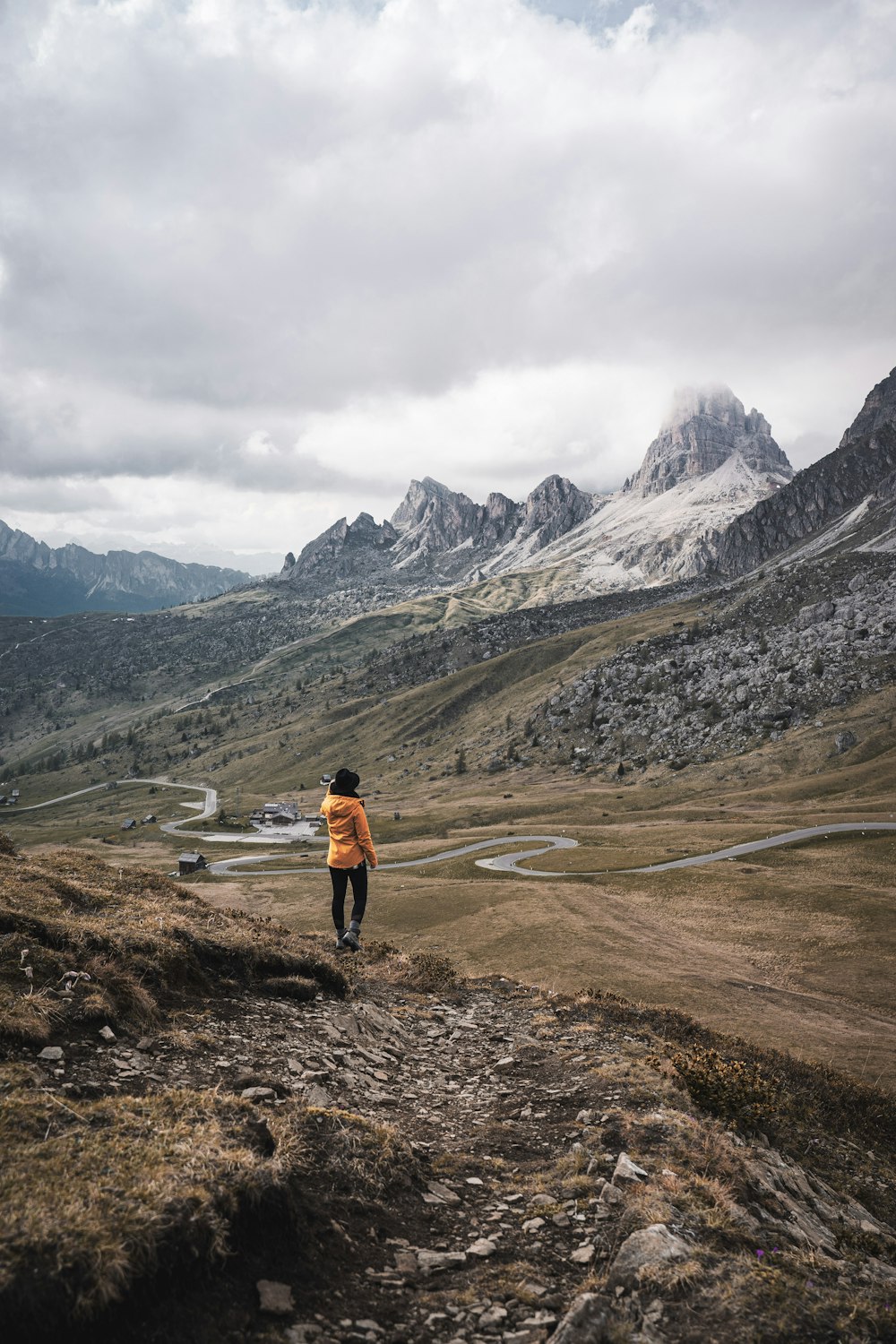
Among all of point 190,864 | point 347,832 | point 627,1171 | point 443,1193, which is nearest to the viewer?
point 443,1193

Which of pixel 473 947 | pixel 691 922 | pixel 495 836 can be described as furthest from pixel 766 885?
pixel 495 836

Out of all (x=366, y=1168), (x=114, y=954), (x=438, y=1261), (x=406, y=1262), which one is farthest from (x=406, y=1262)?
(x=114, y=954)

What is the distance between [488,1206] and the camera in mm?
10273

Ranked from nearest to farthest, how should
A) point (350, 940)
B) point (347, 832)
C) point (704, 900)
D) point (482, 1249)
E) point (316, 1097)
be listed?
point (482, 1249) → point (316, 1097) → point (347, 832) → point (350, 940) → point (704, 900)

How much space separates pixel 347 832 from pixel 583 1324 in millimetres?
15748

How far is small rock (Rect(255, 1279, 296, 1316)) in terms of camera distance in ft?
22.8

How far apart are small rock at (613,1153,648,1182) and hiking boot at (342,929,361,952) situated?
542 inches

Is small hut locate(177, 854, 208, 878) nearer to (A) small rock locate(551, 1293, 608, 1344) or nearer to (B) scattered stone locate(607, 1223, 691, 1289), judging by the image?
(B) scattered stone locate(607, 1223, 691, 1289)

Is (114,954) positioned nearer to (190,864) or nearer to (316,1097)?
(316,1097)

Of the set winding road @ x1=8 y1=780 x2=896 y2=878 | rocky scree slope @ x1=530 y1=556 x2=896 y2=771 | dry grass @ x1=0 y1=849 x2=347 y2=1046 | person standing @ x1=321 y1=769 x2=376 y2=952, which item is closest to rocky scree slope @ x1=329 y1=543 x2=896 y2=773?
rocky scree slope @ x1=530 y1=556 x2=896 y2=771

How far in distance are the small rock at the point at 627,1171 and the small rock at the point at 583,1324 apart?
3681mm

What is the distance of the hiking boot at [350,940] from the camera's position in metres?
23.6

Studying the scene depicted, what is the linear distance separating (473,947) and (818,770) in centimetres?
10797

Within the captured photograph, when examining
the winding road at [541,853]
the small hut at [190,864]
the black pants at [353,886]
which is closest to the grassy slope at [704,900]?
the winding road at [541,853]
